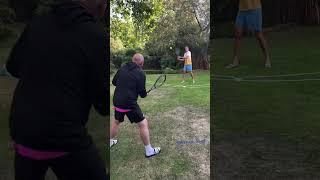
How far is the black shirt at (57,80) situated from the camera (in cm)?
234

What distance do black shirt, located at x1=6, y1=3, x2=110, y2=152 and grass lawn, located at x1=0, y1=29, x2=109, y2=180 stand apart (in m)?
0.85

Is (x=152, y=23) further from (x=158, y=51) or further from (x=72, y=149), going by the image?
(x=72, y=149)

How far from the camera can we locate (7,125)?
3.45m

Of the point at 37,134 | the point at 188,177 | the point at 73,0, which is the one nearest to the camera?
the point at 37,134

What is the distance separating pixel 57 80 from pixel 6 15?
1.26 metres

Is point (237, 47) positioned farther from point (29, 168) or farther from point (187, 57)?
point (29, 168)

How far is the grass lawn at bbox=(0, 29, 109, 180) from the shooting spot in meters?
3.36

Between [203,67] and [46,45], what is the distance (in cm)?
141

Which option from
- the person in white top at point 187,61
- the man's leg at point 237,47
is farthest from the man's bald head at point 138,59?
the man's leg at point 237,47

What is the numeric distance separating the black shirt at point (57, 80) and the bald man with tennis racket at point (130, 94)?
2.68 feet

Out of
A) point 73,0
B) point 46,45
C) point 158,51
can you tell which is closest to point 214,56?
point 158,51

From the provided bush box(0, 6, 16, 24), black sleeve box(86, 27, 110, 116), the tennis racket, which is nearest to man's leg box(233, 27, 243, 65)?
the tennis racket

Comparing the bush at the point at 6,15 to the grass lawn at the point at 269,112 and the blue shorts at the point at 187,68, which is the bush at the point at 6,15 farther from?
the grass lawn at the point at 269,112

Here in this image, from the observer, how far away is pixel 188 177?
3.59m
